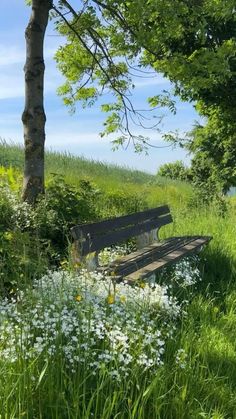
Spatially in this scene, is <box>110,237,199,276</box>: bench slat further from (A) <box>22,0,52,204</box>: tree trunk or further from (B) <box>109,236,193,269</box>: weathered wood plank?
(A) <box>22,0,52,204</box>: tree trunk

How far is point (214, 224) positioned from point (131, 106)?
261cm

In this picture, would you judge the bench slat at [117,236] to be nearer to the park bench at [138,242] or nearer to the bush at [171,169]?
the park bench at [138,242]

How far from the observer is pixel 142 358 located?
2.89 meters

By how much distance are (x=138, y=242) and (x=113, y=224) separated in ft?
5.63

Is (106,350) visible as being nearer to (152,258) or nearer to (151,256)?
(152,258)

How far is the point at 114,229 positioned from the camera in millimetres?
5453

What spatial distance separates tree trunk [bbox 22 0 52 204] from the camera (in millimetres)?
6855

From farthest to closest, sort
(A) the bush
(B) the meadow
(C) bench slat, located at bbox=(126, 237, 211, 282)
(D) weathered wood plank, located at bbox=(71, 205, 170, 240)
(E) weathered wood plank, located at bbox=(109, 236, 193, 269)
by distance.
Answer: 1. (A) the bush
2. (E) weathered wood plank, located at bbox=(109, 236, 193, 269)
3. (D) weathered wood plank, located at bbox=(71, 205, 170, 240)
4. (C) bench slat, located at bbox=(126, 237, 211, 282)
5. (B) the meadow

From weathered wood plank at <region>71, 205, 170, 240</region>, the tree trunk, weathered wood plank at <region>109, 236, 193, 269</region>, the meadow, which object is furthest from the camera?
the tree trunk

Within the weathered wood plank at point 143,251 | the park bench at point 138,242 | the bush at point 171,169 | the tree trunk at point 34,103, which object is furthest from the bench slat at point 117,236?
the bush at point 171,169

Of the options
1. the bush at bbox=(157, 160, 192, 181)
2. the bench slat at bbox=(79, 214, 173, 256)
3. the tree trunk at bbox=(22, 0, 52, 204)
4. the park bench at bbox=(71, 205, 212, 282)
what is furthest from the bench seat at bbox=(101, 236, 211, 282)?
the bush at bbox=(157, 160, 192, 181)

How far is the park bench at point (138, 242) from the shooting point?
436 centimetres

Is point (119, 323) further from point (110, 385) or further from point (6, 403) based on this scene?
point (6, 403)

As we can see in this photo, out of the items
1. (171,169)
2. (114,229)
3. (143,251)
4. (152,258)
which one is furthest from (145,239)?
(171,169)
